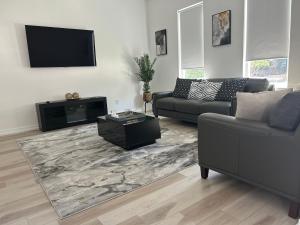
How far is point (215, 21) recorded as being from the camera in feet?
14.0

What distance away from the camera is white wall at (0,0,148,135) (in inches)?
163

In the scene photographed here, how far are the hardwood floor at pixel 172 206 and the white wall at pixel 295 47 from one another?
220cm

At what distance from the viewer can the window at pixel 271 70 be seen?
3.49 meters

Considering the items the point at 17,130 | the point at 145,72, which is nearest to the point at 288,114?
the point at 145,72

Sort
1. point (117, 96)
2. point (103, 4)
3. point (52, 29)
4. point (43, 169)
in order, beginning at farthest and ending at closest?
point (117, 96)
point (103, 4)
point (52, 29)
point (43, 169)

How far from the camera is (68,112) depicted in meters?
4.53

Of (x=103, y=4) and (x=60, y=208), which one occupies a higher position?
(x=103, y=4)

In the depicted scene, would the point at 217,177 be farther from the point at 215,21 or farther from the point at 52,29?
the point at 52,29

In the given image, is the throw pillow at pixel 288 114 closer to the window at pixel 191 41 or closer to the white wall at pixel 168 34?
the window at pixel 191 41

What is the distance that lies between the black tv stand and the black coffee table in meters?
1.58

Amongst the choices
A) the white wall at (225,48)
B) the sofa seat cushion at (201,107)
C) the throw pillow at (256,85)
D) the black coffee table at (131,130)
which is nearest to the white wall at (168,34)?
the white wall at (225,48)

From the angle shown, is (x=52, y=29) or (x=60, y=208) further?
(x=52, y=29)

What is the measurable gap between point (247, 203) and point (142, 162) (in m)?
1.20

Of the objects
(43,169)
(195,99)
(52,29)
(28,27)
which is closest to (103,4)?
(52,29)
